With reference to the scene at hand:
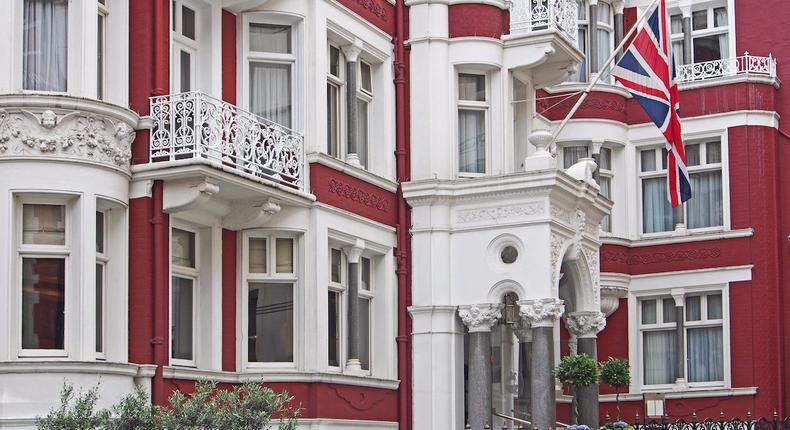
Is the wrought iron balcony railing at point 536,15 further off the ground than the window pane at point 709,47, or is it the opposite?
the window pane at point 709,47

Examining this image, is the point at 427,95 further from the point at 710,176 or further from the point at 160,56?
the point at 710,176

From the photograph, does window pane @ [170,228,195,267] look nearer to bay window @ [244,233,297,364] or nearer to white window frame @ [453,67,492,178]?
bay window @ [244,233,297,364]

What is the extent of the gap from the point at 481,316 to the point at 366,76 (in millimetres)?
4299

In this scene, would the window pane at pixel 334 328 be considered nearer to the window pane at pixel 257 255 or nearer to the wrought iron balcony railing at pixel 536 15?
the window pane at pixel 257 255

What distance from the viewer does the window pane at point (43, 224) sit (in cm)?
1836

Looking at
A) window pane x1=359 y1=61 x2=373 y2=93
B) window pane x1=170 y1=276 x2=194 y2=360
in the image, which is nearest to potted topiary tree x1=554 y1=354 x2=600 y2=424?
window pane x1=359 y1=61 x2=373 y2=93

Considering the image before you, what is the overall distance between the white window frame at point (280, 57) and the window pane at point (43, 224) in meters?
4.41

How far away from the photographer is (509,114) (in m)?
26.0

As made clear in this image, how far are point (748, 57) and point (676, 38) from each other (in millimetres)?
2046

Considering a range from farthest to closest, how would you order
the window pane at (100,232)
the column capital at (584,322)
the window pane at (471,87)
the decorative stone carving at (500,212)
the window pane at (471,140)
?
the column capital at (584,322) → the window pane at (471,87) → the window pane at (471,140) → the decorative stone carving at (500,212) → the window pane at (100,232)

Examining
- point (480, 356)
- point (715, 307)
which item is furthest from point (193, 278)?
point (715, 307)

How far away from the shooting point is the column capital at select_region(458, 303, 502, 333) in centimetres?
2442

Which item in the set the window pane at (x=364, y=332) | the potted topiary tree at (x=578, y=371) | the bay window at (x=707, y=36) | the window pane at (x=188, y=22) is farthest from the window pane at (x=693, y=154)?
the window pane at (x=188, y=22)

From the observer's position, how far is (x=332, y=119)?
942 inches
